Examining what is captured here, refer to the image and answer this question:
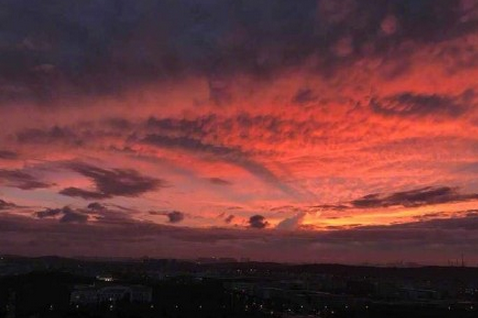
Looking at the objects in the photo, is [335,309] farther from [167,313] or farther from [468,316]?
[167,313]

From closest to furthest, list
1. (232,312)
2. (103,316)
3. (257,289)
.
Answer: (103,316) → (232,312) → (257,289)

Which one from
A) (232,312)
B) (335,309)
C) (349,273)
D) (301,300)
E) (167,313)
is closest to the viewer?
(167,313)

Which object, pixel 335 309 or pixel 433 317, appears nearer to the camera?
pixel 433 317

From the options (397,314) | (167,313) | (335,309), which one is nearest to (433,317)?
(397,314)

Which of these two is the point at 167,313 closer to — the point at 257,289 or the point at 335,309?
the point at 335,309

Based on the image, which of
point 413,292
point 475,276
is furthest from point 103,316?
point 475,276

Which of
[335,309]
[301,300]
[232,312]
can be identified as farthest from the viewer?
[301,300]
